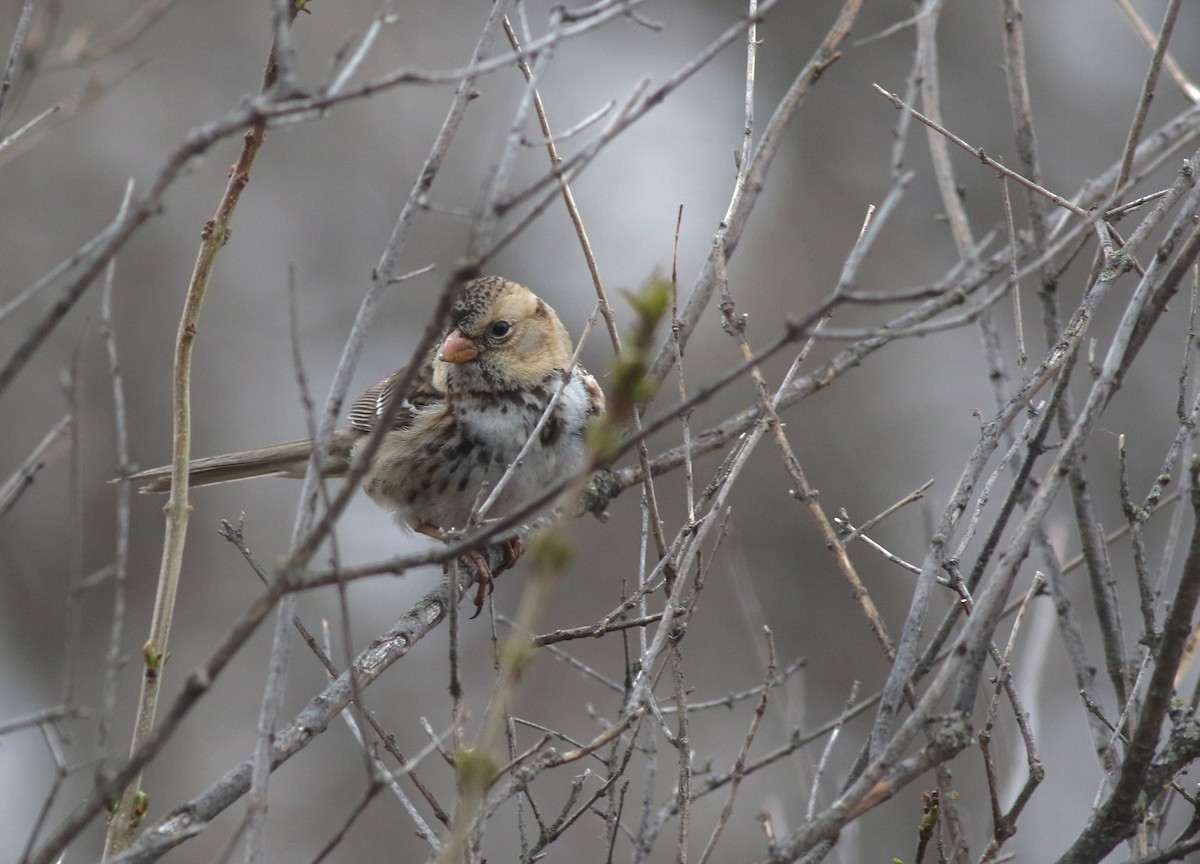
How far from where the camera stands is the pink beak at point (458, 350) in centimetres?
469

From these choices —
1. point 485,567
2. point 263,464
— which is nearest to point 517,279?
point 263,464

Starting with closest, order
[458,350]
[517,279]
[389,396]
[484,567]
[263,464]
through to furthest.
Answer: [484,567] → [458,350] → [389,396] → [263,464] → [517,279]

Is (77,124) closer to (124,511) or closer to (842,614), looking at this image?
(842,614)

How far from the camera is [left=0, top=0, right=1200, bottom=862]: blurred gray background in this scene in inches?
333

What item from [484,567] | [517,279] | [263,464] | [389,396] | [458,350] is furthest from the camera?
[517,279]

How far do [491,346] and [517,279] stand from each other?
569 cm

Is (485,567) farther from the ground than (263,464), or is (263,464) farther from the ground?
(263,464)

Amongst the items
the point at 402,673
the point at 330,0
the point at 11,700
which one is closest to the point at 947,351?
the point at 402,673

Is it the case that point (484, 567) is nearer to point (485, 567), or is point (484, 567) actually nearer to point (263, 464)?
point (485, 567)

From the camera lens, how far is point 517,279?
34.0ft

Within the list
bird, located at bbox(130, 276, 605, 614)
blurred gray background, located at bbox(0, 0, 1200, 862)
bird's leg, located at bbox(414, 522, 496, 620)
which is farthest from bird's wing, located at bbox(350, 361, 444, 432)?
blurred gray background, located at bbox(0, 0, 1200, 862)

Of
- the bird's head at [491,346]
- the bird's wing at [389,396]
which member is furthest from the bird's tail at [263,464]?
the bird's head at [491,346]

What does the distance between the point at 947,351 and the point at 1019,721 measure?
839 cm

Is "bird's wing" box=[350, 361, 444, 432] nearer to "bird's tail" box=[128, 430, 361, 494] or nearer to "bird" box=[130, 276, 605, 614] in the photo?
"bird" box=[130, 276, 605, 614]
